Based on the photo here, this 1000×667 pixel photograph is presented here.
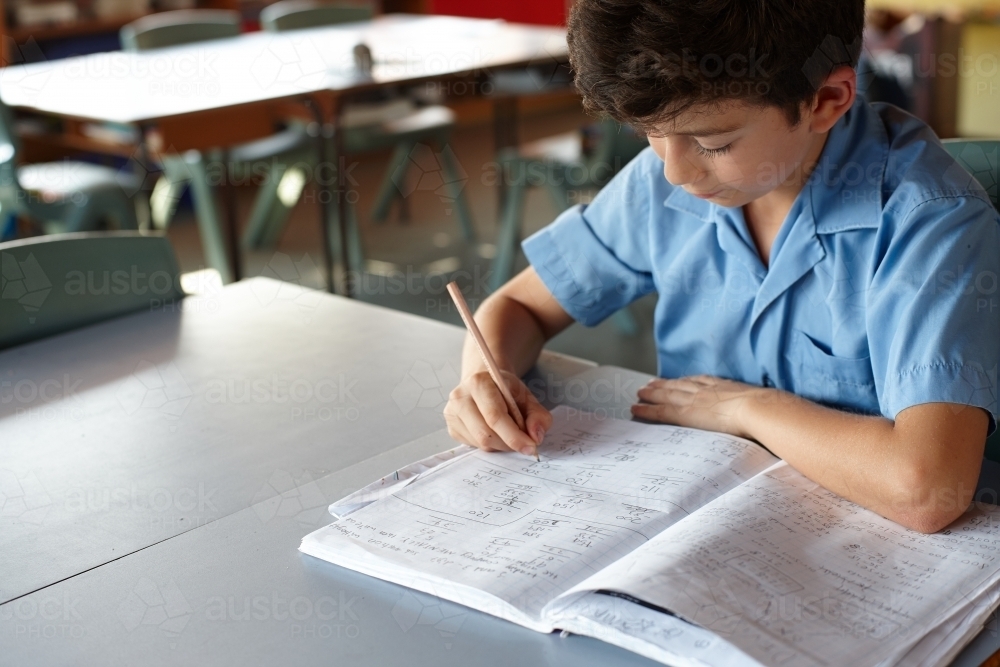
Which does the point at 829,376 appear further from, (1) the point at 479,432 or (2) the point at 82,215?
(2) the point at 82,215

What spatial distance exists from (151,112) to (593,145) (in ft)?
4.35

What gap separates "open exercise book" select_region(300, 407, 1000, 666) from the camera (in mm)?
708

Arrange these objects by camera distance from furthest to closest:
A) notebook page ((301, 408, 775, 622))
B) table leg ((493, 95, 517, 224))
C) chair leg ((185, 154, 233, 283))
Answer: table leg ((493, 95, 517, 224)), chair leg ((185, 154, 233, 283)), notebook page ((301, 408, 775, 622))


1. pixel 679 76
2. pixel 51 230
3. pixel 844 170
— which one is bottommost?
pixel 51 230

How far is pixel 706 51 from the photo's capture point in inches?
37.1

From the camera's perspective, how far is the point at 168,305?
1.51 metres

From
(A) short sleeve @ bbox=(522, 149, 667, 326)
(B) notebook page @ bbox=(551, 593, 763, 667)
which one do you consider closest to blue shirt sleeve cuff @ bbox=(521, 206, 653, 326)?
(A) short sleeve @ bbox=(522, 149, 667, 326)

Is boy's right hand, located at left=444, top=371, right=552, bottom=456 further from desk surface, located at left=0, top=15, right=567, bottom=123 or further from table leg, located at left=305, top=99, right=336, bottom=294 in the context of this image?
table leg, located at left=305, top=99, right=336, bottom=294

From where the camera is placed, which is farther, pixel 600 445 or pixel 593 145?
pixel 593 145

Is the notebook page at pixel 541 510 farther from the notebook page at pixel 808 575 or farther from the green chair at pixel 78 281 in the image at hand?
the green chair at pixel 78 281

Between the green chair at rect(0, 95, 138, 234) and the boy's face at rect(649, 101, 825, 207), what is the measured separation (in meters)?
2.46

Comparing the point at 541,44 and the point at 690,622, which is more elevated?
the point at 541,44

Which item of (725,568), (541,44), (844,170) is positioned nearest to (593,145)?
(541,44)

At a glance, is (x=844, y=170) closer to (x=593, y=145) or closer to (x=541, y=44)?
(x=593, y=145)
